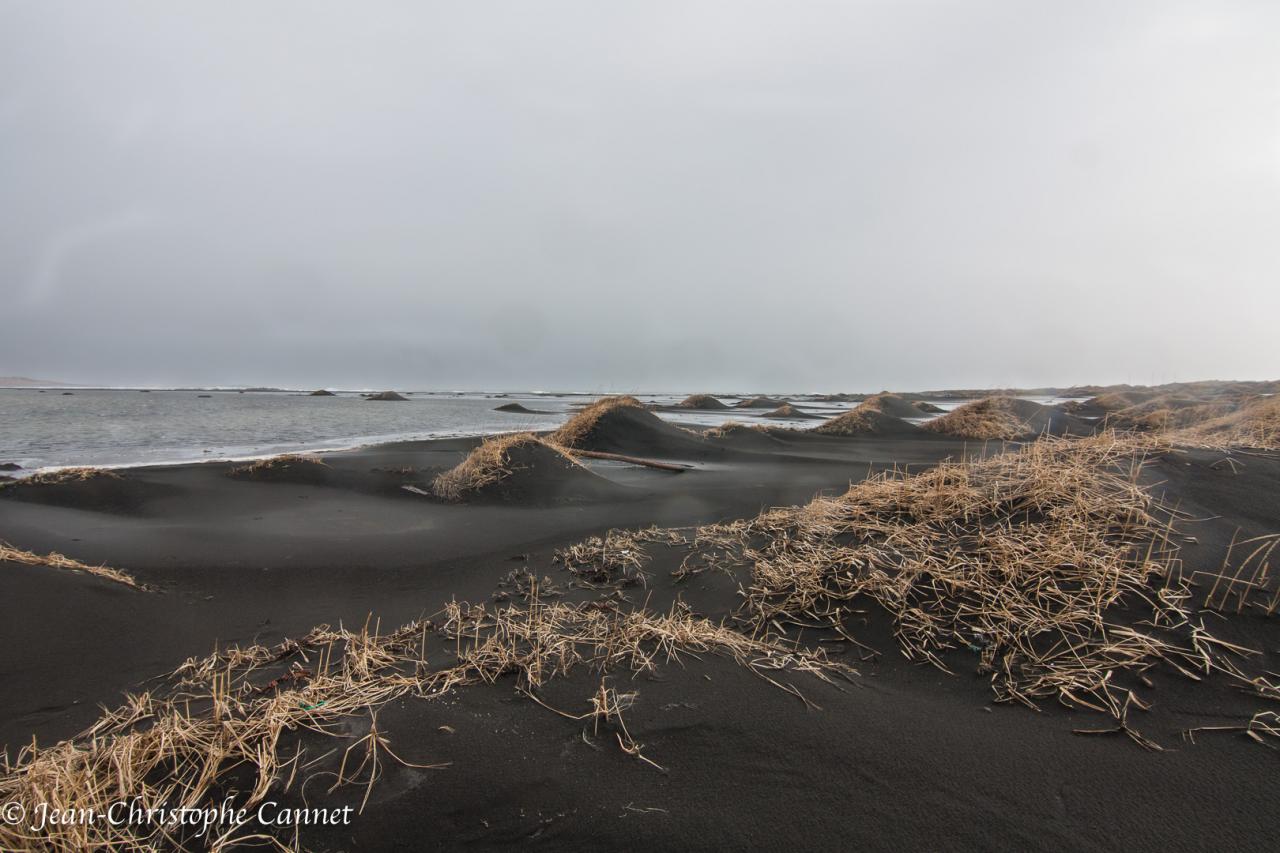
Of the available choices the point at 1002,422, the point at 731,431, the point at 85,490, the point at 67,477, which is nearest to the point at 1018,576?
the point at 85,490

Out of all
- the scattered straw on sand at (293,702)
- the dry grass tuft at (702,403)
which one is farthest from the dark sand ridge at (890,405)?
the scattered straw on sand at (293,702)

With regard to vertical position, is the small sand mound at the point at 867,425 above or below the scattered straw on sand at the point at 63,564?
above

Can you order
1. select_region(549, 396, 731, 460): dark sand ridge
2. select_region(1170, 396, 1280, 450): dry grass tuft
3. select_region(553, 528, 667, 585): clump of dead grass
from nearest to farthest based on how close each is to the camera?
select_region(1170, 396, 1280, 450): dry grass tuft
select_region(553, 528, 667, 585): clump of dead grass
select_region(549, 396, 731, 460): dark sand ridge

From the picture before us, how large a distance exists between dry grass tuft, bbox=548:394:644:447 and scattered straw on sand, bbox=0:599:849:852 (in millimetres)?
11437

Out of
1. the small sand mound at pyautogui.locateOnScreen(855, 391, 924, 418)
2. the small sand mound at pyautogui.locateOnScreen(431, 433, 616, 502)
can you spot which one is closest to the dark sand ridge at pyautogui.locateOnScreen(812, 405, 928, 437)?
the small sand mound at pyautogui.locateOnScreen(855, 391, 924, 418)

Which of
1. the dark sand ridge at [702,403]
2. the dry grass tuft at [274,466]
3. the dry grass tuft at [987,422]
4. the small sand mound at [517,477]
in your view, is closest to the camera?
the small sand mound at [517,477]

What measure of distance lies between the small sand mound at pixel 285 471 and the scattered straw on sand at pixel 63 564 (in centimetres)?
447

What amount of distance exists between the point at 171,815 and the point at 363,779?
0.50 meters

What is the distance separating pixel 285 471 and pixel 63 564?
17.0 ft

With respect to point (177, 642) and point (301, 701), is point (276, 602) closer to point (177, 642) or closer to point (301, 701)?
point (177, 642)

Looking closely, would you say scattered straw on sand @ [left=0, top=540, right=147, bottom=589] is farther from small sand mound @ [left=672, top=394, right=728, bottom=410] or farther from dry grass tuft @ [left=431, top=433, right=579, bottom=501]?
small sand mound @ [left=672, top=394, right=728, bottom=410]

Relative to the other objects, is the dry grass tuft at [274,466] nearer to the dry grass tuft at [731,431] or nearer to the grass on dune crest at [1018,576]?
the grass on dune crest at [1018,576]

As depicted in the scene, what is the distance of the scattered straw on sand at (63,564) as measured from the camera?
157 inches

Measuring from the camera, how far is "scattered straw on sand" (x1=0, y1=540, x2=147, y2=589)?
398 cm
